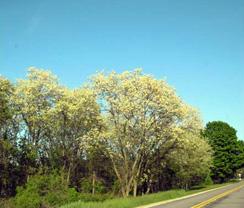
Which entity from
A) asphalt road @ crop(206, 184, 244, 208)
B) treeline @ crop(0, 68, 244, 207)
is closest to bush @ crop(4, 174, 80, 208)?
treeline @ crop(0, 68, 244, 207)

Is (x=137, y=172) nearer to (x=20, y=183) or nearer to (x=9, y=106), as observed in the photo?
(x=20, y=183)

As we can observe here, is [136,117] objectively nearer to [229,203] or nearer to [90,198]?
[90,198]

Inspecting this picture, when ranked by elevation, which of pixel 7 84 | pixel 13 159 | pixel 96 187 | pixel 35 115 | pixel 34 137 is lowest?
pixel 96 187

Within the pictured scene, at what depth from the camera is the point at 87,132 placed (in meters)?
33.9

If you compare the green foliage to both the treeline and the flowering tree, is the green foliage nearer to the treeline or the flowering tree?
the treeline

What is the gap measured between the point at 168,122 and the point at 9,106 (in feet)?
65.3

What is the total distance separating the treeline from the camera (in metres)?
32.4

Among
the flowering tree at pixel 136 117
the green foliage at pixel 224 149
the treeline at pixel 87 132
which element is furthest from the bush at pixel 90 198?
the green foliage at pixel 224 149

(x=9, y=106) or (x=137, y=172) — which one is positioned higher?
(x=9, y=106)

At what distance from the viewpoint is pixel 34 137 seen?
126 feet

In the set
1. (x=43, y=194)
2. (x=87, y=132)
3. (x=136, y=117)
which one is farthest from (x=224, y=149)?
(x=43, y=194)

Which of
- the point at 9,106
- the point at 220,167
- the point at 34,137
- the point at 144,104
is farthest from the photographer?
the point at 220,167

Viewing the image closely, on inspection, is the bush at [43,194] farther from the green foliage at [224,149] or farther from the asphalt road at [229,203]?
the green foliage at [224,149]

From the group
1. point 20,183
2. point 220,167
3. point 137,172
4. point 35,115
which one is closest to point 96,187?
point 137,172
